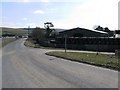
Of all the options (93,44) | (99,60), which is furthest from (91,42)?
(99,60)

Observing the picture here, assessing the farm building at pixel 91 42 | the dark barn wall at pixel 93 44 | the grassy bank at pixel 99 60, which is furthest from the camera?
the farm building at pixel 91 42

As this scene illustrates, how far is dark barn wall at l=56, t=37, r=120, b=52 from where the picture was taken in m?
60.0

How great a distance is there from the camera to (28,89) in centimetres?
1223

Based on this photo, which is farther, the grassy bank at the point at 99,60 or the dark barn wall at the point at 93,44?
the dark barn wall at the point at 93,44

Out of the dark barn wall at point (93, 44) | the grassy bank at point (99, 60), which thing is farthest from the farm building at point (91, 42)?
the grassy bank at point (99, 60)

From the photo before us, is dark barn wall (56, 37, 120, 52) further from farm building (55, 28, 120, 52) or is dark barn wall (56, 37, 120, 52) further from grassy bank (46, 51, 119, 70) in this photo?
grassy bank (46, 51, 119, 70)

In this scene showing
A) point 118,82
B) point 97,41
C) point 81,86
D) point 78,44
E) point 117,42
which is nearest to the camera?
point 81,86

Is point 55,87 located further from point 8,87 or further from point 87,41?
point 87,41

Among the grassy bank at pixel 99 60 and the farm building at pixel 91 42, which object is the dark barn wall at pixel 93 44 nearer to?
the farm building at pixel 91 42

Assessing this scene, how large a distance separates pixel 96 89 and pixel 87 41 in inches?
2174

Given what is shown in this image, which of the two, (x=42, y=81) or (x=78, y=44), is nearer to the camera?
(x=42, y=81)

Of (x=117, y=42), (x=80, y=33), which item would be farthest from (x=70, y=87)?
(x=80, y=33)

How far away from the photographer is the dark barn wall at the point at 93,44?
60.0m

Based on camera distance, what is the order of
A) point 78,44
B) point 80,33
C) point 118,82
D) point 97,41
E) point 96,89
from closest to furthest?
point 96,89, point 118,82, point 97,41, point 78,44, point 80,33
